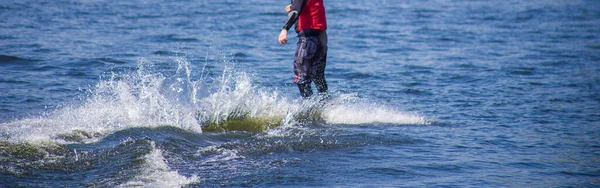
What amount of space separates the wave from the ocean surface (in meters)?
0.02

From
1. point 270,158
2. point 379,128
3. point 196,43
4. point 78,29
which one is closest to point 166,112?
point 270,158

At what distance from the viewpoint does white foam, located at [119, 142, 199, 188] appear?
6352 millimetres

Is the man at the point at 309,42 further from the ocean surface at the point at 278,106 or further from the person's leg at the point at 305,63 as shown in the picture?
the ocean surface at the point at 278,106

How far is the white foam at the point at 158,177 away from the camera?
635 cm

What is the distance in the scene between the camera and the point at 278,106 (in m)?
9.51

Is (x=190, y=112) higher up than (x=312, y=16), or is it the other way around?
(x=312, y=16)

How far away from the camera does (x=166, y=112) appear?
8.76m

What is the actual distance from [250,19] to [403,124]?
36.5 feet

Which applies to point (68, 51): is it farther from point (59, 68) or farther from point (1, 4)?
point (1, 4)

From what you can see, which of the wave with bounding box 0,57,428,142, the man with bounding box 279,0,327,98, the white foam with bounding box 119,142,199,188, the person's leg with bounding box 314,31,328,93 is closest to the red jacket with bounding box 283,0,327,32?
the man with bounding box 279,0,327,98

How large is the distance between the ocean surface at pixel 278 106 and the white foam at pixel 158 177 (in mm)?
24

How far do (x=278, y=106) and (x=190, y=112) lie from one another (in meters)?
1.13

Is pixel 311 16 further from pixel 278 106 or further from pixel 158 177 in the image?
pixel 158 177

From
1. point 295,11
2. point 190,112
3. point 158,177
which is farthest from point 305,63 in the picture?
point 158,177
